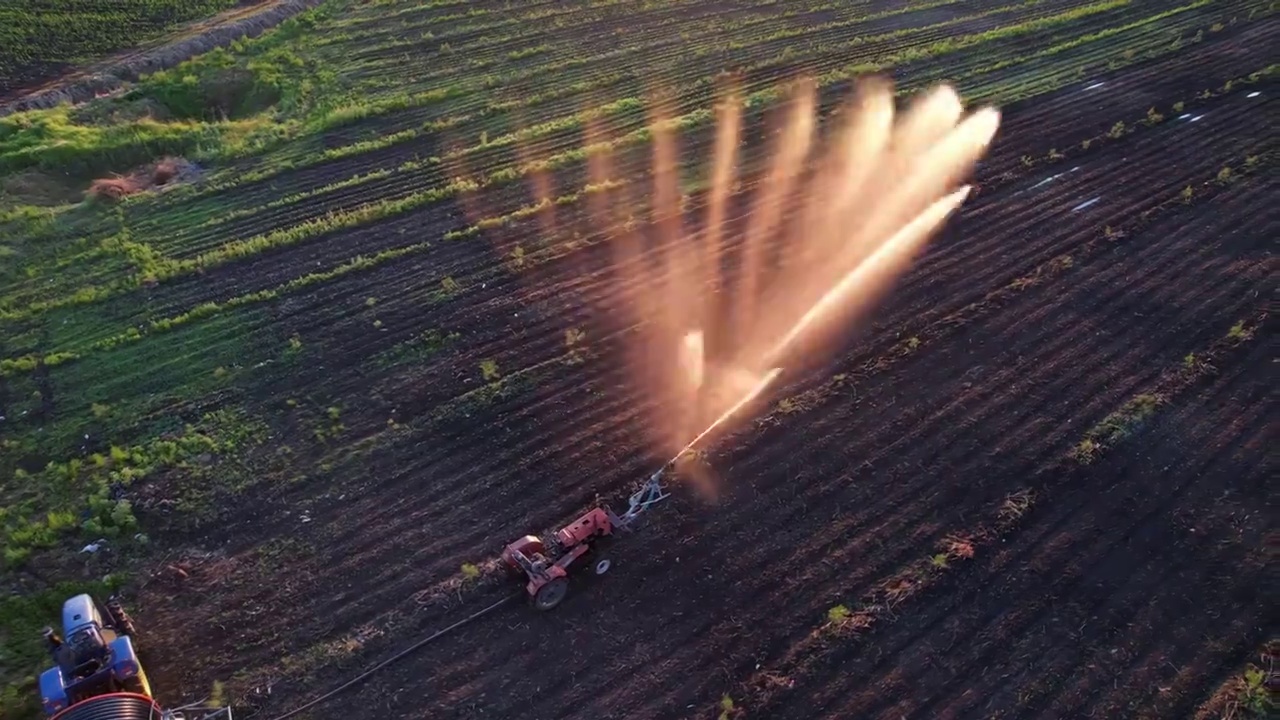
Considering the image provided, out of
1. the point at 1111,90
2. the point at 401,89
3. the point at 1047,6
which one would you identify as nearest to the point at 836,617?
the point at 1111,90

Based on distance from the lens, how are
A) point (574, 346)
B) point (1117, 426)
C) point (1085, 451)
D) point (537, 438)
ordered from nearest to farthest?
point (1085, 451), point (1117, 426), point (537, 438), point (574, 346)

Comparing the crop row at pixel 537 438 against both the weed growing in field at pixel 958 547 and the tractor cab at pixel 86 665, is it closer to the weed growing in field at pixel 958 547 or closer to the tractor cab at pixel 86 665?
the weed growing in field at pixel 958 547

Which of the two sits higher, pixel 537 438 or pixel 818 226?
pixel 818 226

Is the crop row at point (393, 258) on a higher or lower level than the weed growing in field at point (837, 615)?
higher

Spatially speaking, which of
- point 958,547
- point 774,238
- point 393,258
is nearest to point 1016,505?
point 958,547

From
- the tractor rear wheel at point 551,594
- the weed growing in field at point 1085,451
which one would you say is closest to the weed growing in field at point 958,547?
the weed growing in field at point 1085,451

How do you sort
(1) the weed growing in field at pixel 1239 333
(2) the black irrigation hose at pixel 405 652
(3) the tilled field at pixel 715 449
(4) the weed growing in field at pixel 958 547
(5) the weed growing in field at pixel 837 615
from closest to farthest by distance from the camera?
(2) the black irrigation hose at pixel 405 652 → (3) the tilled field at pixel 715 449 → (5) the weed growing in field at pixel 837 615 → (4) the weed growing in field at pixel 958 547 → (1) the weed growing in field at pixel 1239 333

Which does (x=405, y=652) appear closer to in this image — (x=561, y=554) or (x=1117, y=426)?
(x=561, y=554)
